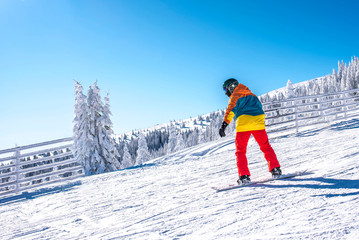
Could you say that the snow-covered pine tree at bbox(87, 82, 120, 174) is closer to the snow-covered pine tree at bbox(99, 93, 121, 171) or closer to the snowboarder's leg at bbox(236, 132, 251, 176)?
the snow-covered pine tree at bbox(99, 93, 121, 171)

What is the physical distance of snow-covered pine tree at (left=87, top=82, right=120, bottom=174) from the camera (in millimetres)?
19312

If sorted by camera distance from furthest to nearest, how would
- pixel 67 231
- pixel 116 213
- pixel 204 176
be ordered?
pixel 204 176 < pixel 116 213 < pixel 67 231

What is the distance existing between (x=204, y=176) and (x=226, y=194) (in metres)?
1.61

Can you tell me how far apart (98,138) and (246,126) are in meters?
18.5

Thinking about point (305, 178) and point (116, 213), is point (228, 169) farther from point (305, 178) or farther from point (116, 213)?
point (116, 213)

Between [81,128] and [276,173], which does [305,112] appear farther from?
[81,128]

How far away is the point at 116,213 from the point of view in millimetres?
3219

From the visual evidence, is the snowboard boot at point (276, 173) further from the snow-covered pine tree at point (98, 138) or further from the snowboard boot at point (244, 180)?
the snow-covered pine tree at point (98, 138)

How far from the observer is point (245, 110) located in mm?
3812

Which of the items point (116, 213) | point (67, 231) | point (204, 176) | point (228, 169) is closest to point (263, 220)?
point (116, 213)

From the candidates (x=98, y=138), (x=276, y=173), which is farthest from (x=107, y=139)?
(x=276, y=173)

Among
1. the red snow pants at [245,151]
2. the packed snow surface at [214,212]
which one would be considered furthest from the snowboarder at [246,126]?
the packed snow surface at [214,212]

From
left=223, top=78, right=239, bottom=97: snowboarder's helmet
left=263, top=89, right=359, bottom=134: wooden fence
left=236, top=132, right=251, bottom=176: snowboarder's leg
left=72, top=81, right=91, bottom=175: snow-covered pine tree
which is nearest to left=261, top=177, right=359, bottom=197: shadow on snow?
left=236, top=132, right=251, bottom=176: snowboarder's leg

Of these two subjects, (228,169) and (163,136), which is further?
(163,136)
